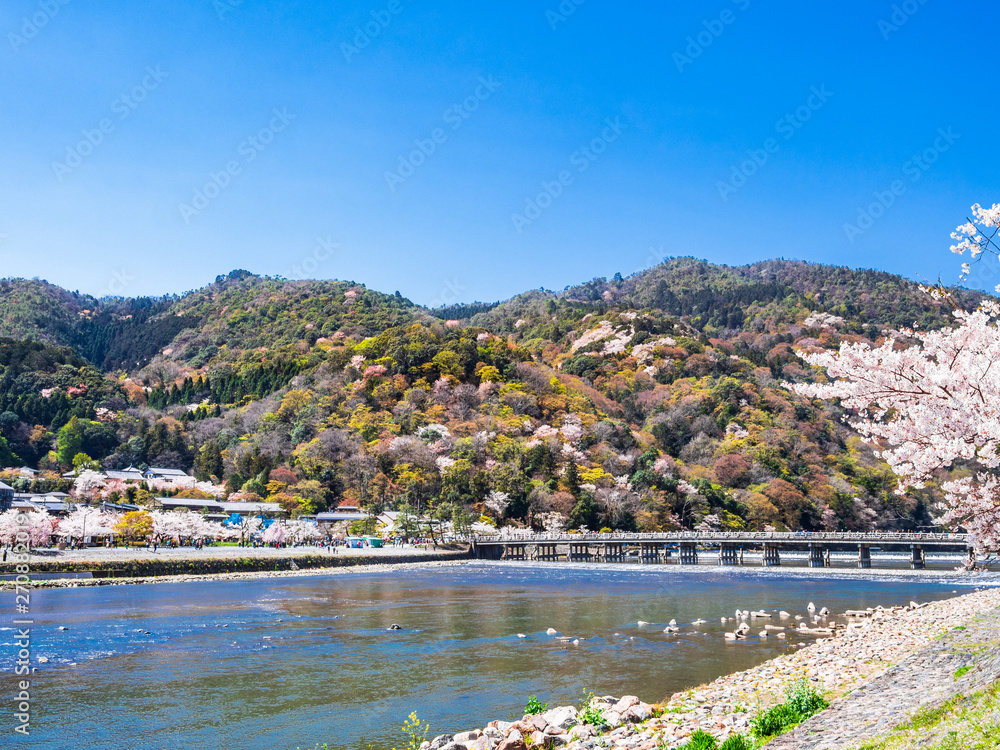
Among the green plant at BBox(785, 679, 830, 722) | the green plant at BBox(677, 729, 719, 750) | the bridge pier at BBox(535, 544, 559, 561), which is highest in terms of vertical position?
the green plant at BBox(785, 679, 830, 722)

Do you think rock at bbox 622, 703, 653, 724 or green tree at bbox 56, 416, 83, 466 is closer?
rock at bbox 622, 703, 653, 724

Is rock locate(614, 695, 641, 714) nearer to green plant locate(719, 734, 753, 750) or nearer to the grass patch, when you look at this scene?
green plant locate(719, 734, 753, 750)

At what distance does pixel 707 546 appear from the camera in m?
58.2

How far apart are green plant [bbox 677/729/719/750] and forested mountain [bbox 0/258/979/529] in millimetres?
51676

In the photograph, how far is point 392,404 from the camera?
76.1 meters

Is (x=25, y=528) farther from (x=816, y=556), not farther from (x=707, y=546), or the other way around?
(x=816, y=556)

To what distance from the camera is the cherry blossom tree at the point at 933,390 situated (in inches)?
294

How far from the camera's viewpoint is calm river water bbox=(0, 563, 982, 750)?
40.8 ft

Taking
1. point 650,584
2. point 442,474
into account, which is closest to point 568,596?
point 650,584

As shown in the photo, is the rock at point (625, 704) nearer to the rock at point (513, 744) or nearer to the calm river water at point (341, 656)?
the rock at point (513, 744)

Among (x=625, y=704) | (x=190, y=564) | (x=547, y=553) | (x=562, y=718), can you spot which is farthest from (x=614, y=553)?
(x=562, y=718)

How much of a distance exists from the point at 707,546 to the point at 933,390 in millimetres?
53532

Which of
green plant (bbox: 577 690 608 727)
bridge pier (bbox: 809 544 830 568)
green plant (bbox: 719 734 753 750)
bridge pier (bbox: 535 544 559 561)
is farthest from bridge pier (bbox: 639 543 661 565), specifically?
green plant (bbox: 719 734 753 750)

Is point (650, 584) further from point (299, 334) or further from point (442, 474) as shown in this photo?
point (299, 334)
